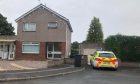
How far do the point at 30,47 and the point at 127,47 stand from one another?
1334 centimetres

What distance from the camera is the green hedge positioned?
113 feet

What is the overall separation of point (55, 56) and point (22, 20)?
6.19 meters

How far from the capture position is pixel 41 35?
42.6m

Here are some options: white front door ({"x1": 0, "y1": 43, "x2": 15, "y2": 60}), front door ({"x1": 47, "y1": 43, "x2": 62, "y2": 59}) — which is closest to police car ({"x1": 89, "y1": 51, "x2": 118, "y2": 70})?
front door ({"x1": 47, "y1": 43, "x2": 62, "y2": 59})

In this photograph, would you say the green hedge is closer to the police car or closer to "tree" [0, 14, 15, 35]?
the police car

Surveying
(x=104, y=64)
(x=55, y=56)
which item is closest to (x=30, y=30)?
(x=55, y=56)

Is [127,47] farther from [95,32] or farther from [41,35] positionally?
[95,32]

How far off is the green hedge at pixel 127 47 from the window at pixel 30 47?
11.5 m

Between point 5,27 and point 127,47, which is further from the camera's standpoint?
point 5,27

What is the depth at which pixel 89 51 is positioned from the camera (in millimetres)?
43938

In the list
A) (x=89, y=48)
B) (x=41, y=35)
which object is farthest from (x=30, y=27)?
(x=89, y=48)

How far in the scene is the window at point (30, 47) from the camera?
1677 inches

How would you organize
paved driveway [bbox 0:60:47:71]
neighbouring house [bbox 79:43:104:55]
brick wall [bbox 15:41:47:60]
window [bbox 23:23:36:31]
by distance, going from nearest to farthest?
paved driveway [bbox 0:60:47:71]
brick wall [bbox 15:41:47:60]
window [bbox 23:23:36:31]
neighbouring house [bbox 79:43:104:55]

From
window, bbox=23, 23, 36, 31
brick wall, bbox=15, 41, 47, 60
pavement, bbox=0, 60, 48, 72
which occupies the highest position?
window, bbox=23, 23, 36, 31
